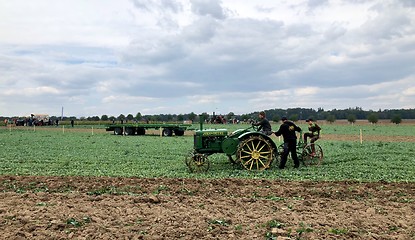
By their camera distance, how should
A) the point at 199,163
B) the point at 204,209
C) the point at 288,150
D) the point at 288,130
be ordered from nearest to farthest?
the point at 204,209
the point at 199,163
the point at 288,150
the point at 288,130

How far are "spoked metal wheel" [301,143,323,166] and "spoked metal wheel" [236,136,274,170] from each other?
220 centimetres

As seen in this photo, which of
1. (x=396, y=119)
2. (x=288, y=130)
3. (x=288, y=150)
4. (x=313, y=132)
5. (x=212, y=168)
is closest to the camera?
(x=288, y=150)

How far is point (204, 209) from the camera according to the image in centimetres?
846

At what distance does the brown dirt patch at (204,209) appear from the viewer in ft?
22.9

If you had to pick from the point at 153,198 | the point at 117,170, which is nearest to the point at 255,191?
the point at 153,198

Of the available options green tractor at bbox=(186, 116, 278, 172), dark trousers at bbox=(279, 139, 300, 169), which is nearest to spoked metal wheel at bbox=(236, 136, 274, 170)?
green tractor at bbox=(186, 116, 278, 172)

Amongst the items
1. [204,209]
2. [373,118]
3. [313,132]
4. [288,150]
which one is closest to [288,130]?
[288,150]

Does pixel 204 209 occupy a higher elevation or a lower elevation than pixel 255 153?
lower

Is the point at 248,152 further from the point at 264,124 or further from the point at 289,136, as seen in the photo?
the point at 289,136

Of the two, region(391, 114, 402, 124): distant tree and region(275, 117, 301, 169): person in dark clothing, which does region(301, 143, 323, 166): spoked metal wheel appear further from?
region(391, 114, 402, 124): distant tree

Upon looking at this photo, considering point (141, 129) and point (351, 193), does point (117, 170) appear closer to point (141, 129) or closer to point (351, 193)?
point (351, 193)

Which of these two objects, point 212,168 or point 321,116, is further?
point 321,116

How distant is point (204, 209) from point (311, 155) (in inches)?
339

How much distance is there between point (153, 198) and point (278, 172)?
5.77 metres
